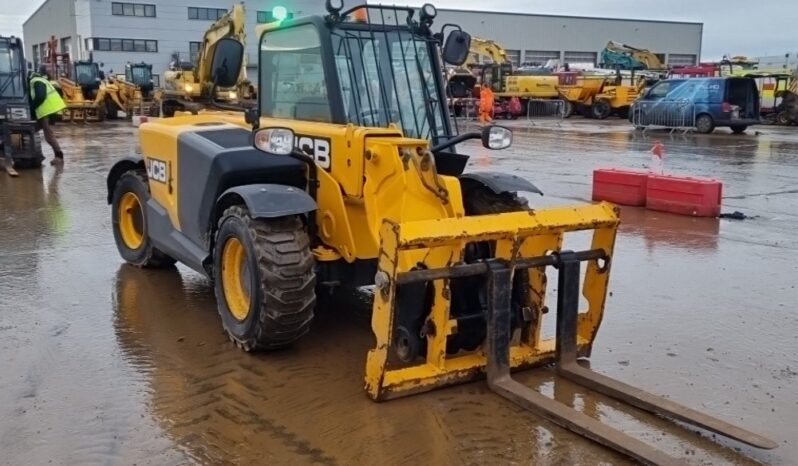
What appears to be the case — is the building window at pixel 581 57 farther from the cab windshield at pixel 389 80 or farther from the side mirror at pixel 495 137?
the side mirror at pixel 495 137

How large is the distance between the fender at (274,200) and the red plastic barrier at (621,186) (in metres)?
6.75

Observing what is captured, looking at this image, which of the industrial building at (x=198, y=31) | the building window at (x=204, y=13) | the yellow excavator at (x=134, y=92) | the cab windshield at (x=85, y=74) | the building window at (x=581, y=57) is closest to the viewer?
the cab windshield at (x=85, y=74)

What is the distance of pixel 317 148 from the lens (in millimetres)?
5008

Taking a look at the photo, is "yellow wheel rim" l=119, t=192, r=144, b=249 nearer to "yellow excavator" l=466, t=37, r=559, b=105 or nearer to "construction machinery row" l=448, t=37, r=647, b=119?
"construction machinery row" l=448, t=37, r=647, b=119

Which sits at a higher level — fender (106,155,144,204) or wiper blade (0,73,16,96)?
wiper blade (0,73,16,96)

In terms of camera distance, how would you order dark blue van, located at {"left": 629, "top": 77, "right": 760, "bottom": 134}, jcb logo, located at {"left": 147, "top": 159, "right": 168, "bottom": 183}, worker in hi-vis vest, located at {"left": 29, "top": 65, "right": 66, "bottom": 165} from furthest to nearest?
dark blue van, located at {"left": 629, "top": 77, "right": 760, "bottom": 134}, worker in hi-vis vest, located at {"left": 29, "top": 65, "right": 66, "bottom": 165}, jcb logo, located at {"left": 147, "top": 159, "right": 168, "bottom": 183}

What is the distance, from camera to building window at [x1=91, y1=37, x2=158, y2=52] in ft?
171

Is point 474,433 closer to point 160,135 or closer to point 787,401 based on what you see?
point 787,401

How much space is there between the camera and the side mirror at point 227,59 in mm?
5688

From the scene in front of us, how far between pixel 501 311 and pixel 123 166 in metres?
4.34

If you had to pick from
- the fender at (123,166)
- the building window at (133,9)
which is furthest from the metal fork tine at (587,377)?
the building window at (133,9)

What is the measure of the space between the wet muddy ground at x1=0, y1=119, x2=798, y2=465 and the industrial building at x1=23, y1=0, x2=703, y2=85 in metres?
37.3

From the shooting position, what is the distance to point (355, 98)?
5.04m

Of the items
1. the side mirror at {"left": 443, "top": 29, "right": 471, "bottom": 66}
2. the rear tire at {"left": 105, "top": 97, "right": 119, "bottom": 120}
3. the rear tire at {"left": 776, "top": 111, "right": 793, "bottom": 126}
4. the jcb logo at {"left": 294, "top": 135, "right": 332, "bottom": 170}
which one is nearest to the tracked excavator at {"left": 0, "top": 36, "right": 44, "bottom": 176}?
the jcb logo at {"left": 294, "top": 135, "right": 332, "bottom": 170}
